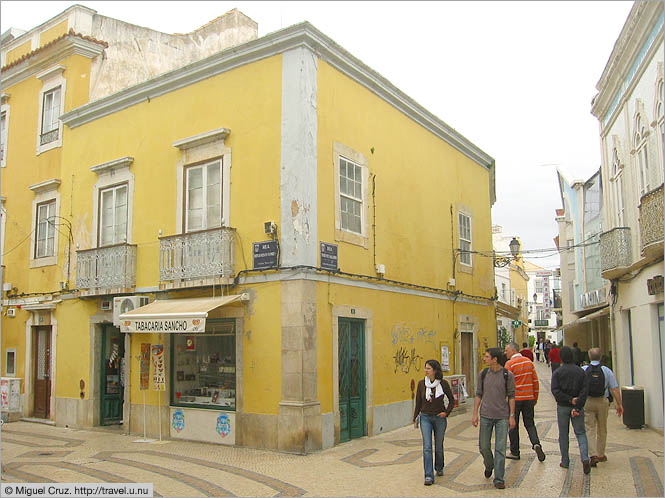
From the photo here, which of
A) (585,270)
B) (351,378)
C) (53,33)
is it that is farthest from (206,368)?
(585,270)

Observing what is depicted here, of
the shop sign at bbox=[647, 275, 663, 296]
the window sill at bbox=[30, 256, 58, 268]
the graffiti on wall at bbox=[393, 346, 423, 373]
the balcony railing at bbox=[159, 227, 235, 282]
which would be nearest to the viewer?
the balcony railing at bbox=[159, 227, 235, 282]

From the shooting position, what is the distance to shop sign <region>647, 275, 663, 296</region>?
11.4 metres

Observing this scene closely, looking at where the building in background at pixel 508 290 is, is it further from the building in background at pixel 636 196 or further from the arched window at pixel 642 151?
the arched window at pixel 642 151

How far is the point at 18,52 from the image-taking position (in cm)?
1736

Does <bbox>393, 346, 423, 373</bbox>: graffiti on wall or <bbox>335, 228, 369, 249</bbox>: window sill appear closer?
<bbox>335, 228, 369, 249</bbox>: window sill

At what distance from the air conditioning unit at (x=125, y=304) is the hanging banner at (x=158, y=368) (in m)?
0.90

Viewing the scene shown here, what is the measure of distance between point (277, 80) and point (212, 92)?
1.70 meters

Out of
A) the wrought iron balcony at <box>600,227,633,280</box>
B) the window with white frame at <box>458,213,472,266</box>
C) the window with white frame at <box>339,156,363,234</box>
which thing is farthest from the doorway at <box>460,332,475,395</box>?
the window with white frame at <box>339,156,363,234</box>

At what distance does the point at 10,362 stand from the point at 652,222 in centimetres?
1539

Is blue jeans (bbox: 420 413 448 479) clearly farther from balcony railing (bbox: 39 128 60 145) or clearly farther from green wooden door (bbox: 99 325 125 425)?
balcony railing (bbox: 39 128 60 145)

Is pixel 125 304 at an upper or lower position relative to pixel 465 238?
lower

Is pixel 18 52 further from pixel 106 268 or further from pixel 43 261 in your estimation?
pixel 106 268

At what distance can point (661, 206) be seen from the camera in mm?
10562

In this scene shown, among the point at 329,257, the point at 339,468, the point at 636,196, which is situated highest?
the point at 636,196
